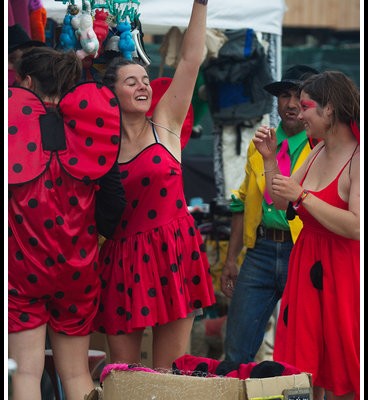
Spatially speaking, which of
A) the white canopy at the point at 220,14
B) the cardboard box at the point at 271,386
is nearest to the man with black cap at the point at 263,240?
the cardboard box at the point at 271,386

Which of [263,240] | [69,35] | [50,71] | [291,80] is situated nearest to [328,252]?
[263,240]

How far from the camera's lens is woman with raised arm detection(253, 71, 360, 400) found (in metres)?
3.73

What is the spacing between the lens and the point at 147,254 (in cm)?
403

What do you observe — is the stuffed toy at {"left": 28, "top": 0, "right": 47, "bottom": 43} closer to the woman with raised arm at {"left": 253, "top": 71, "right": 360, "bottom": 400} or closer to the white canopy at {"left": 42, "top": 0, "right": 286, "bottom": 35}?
the white canopy at {"left": 42, "top": 0, "right": 286, "bottom": 35}

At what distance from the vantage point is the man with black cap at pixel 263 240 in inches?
188

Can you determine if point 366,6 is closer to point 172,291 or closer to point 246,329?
point 172,291

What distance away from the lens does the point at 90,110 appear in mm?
3709

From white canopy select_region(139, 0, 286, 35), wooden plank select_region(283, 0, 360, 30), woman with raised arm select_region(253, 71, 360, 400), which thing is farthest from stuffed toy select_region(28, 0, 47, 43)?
wooden plank select_region(283, 0, 360, 30)

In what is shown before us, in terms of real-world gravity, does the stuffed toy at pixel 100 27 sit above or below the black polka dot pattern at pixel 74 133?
above

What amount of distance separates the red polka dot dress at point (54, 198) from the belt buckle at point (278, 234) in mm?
1301

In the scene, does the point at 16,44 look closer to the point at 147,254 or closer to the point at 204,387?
the point at 147,254

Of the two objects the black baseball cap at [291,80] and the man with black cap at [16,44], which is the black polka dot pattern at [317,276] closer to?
the black baseball cap at [291,80]

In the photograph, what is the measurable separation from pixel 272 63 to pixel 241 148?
726 millimetres

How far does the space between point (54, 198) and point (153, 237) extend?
56 centimetres
